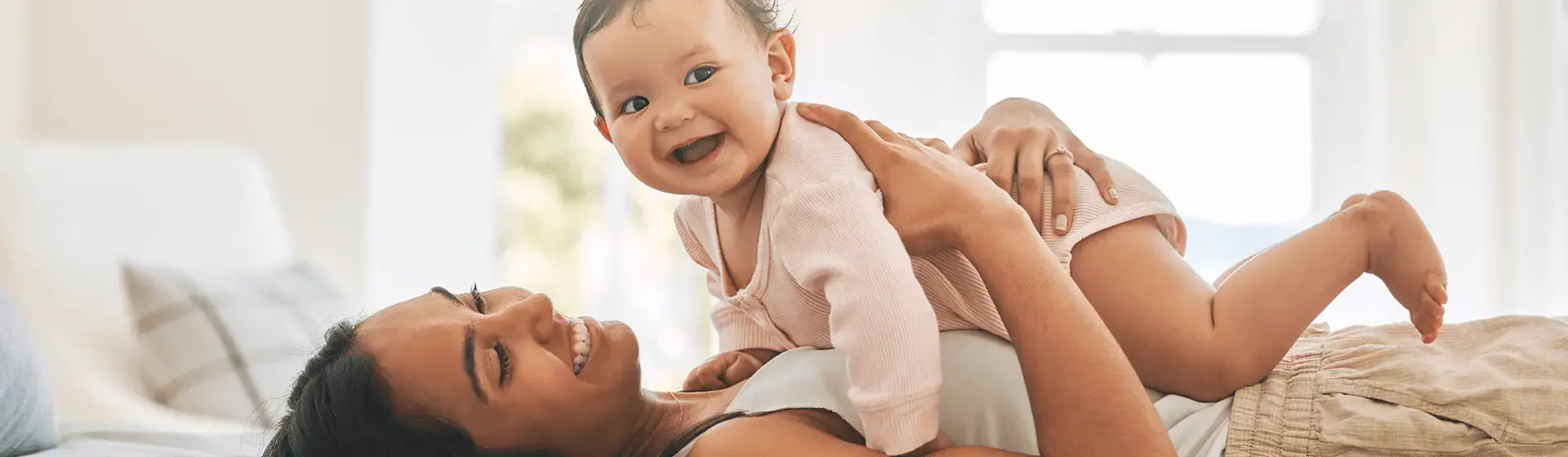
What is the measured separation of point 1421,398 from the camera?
3.43ft

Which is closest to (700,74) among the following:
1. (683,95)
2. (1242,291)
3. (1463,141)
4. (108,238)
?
(683,95)

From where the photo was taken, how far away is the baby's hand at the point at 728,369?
141 centimetres

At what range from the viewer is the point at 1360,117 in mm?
3742

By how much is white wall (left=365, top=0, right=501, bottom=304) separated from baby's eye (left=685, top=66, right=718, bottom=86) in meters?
2.43

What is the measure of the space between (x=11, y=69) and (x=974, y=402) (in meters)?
2.94

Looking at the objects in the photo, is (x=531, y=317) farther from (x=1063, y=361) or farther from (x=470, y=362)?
(x=1063, y=361)

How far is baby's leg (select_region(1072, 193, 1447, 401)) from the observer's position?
1161 mm

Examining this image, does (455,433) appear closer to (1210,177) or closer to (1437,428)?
(1437,428)

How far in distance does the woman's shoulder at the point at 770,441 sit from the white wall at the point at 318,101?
2375mm

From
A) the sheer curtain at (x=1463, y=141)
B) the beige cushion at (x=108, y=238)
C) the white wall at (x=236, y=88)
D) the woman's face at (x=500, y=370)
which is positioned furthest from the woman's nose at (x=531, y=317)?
the sheer curtain at (x=1463, y=141)

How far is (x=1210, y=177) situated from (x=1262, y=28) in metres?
0.53

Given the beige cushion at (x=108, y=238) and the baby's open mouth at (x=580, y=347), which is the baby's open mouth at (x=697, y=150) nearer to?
the baby's open mouth at (x=580, y=347)

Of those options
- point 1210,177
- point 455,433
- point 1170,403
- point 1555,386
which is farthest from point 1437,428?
point 1210,177

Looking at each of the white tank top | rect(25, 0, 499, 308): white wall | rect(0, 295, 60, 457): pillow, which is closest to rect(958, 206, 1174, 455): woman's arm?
the white tank top
